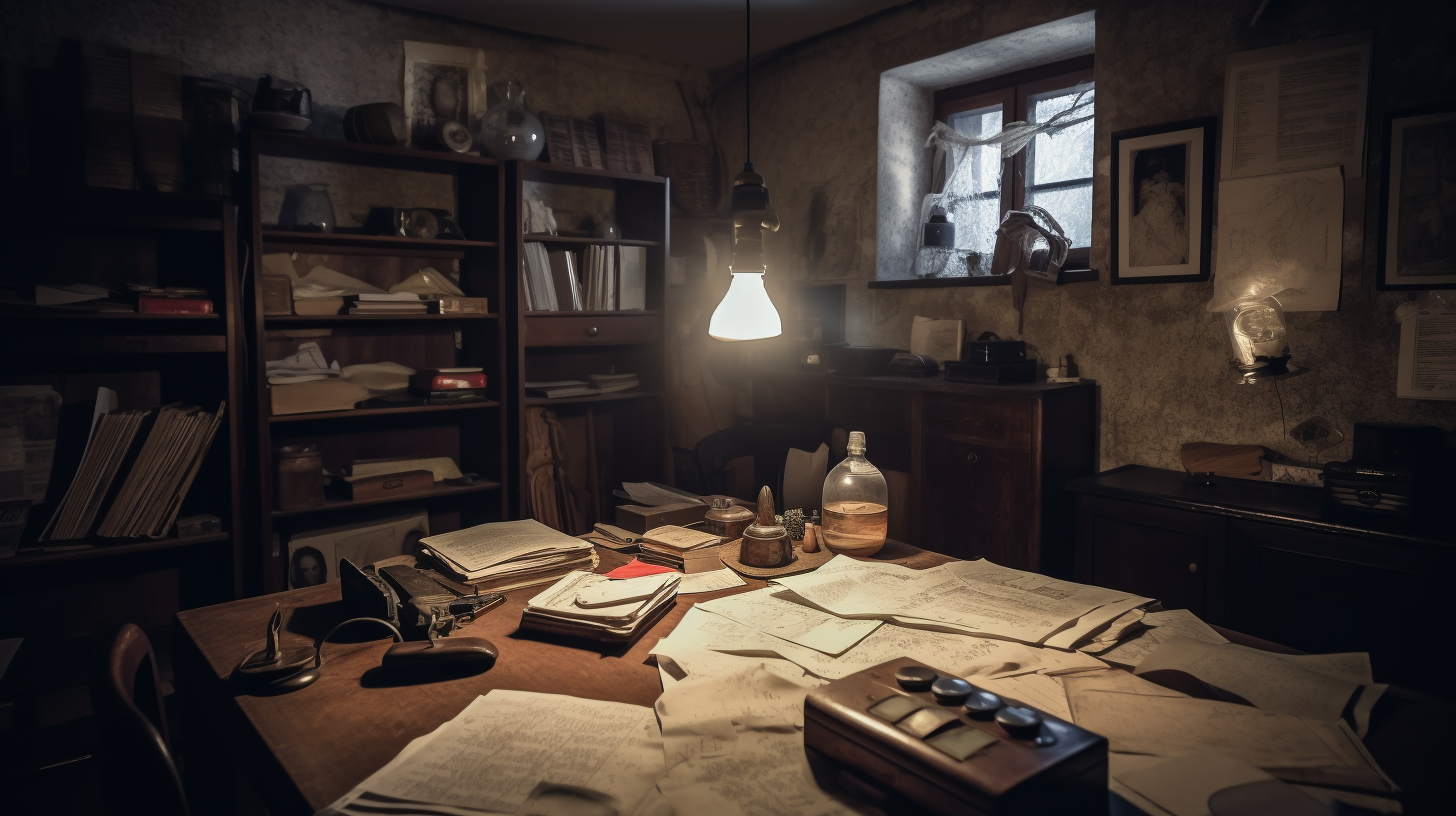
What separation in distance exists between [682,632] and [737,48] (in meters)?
3.90

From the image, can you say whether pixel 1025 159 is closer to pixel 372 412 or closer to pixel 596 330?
pixel 596 330

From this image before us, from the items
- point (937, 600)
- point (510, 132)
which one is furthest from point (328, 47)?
point (937, 600)

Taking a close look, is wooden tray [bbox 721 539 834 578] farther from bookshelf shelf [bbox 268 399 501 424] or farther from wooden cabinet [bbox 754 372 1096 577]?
bookshelf shelf [bbox 268 399 501 424]

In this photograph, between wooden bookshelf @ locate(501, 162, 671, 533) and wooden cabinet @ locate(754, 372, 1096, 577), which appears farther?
wooden bookshelf @ locate(501, 162, 671, 533)

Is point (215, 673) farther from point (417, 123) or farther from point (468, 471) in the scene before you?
point (417, 123)

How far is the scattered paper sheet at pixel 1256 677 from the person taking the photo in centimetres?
109

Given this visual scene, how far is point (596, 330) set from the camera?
13.5ft

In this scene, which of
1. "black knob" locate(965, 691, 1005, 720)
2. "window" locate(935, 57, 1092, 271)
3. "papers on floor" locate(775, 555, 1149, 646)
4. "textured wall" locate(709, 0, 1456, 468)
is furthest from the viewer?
"window" locate(935, 57, 1092, 271)

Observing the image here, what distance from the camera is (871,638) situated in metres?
1.37

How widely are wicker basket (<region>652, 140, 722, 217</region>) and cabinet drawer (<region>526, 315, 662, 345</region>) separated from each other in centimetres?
76

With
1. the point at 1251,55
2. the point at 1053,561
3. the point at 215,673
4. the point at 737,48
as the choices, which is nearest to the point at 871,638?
the point at 215,673

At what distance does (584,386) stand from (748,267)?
2473 millimetres

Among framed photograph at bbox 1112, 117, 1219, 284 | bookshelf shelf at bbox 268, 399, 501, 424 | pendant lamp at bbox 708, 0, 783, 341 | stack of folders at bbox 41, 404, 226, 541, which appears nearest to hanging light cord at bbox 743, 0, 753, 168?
pendant lamp at bbox 708, 0, 783, 341

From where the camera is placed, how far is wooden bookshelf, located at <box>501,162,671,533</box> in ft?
12.9
